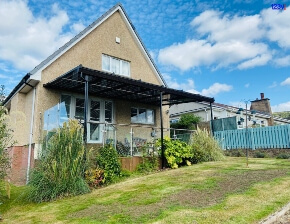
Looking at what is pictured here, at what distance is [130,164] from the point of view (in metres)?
9.88

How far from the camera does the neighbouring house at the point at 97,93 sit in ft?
34.6

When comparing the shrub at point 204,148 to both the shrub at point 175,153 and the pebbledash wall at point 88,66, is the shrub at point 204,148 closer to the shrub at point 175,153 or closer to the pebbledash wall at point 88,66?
the shrub at point 175,153

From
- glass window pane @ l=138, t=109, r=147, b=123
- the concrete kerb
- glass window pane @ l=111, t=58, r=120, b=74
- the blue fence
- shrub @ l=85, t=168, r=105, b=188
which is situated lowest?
the concrete kerb

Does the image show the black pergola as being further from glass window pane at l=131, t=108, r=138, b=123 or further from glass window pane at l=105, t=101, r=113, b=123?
glass window pane at l=131, t=108, r=138, b=123

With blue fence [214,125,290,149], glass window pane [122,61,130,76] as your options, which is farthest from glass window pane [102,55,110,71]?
blue fence [214,125,290,149]

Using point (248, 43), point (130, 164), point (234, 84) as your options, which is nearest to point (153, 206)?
point (130, 164)

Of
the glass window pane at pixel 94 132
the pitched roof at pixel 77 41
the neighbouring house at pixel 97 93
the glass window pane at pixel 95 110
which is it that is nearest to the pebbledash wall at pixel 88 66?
the neighbouring house at pixel 97 93

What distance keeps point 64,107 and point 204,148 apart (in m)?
7.26

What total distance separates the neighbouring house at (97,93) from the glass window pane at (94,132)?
0.03 m

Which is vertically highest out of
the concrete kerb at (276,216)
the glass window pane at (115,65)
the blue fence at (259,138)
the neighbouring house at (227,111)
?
the glass window pane at (115,65)

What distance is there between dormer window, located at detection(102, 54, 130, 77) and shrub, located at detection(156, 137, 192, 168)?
550 cm

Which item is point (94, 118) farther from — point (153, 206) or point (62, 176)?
point (153, 206)

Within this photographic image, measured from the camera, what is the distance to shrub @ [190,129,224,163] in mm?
11766

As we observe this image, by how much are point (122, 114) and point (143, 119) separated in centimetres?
166
